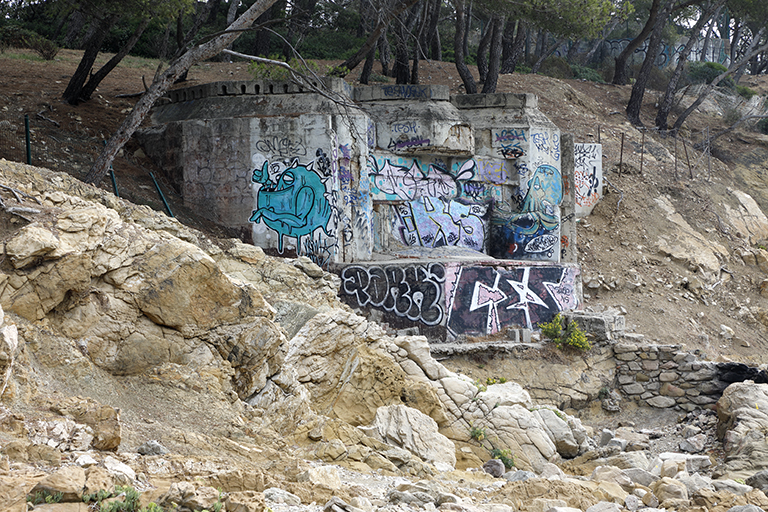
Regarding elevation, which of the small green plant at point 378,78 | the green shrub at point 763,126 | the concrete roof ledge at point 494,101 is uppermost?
the small green plant at point 378,78

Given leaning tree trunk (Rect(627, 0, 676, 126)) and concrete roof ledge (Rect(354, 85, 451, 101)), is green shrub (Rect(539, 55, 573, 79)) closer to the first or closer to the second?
leaning tree trunk (Rect(627, 0, 676, 126))

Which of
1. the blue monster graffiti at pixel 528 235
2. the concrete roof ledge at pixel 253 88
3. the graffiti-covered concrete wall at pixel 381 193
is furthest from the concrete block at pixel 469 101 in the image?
the concrete roof ledge at pixel 253 88

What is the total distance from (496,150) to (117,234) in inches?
514

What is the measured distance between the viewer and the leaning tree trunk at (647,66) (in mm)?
26703

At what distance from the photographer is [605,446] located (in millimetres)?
10766

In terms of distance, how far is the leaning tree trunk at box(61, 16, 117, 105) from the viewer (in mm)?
15969

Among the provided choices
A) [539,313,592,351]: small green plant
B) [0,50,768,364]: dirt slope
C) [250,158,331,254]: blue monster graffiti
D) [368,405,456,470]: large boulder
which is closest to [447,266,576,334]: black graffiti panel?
[539,313,592,351]: small green plant

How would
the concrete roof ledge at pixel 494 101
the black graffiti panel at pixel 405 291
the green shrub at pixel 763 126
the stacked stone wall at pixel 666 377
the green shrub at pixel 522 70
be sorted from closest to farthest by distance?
the stacked stone wall at pixel 666 377 < the black graffiti panel at pixel 405 291 < the concrete roof ledge at pixel 494 101 < the green shrub at pixel 522 70 < the green shrub at pixel 763 126

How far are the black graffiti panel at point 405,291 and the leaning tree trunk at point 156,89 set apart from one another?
17.2ft

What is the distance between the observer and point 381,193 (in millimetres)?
16703

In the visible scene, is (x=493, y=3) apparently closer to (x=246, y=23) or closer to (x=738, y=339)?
(x=246, y=23)

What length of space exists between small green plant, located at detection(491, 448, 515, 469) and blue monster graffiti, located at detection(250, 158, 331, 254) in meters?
7.17

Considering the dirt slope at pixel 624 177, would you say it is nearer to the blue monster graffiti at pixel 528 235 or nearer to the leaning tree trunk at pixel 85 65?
the leaning tree trunk at pixel 85 65

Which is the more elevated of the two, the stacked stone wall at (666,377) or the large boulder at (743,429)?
the large boulder at (743,429)
